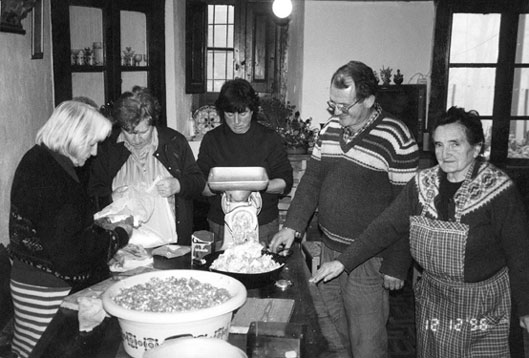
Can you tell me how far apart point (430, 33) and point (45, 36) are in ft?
12.0

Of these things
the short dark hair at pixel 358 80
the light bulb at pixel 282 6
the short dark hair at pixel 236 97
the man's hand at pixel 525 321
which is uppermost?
the light bulb at pixel 282 6

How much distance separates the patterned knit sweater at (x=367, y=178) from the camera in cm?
249

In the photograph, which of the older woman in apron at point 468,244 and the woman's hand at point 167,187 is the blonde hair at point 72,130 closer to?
the woman's hand at point 167,187

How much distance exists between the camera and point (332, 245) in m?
2.65

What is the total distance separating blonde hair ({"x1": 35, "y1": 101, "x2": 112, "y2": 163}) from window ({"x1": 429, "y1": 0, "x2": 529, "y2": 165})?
4018 millimetres

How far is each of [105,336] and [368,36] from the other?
4.46 metres

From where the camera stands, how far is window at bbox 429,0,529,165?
17.3 ft

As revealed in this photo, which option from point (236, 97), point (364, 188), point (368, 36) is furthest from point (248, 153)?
point (368, 36)

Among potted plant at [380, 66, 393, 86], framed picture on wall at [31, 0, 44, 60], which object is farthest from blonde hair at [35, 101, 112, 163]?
potted plant at [380, 66, 393, 86]

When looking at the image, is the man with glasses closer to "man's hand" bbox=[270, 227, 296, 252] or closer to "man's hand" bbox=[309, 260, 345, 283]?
"man's hand" bbox=[270, 227, 296, 252]

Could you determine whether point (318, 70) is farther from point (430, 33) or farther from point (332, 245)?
point (332, 245)

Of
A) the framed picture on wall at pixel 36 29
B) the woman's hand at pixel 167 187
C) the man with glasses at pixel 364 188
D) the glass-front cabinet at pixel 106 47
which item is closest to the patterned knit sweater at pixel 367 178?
the man with glasses at pixel 364 188

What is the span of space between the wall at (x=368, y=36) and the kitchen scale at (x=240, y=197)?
3.31 metres

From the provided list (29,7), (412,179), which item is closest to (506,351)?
(412,179)
